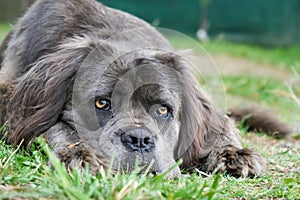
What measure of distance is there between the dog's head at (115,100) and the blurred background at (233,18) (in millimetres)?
11612

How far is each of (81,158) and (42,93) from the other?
0.94 m

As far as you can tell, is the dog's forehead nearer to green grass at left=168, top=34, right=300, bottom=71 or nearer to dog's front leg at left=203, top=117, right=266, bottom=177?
dog's front leg at left=203, top=117, right=266, bottom=177

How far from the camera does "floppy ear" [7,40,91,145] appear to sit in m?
4.73

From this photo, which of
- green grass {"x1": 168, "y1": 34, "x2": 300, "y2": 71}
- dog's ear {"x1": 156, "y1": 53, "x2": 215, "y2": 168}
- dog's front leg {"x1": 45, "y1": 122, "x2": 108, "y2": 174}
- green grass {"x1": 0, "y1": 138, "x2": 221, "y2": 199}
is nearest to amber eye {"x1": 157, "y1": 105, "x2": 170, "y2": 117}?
dog's ear {"x1": 156, "y1": 53, "x2": 215, "y2": 168}

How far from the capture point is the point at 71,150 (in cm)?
434

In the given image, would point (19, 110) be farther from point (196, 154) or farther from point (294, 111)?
point (294, 111)

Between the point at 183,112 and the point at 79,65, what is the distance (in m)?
0.95

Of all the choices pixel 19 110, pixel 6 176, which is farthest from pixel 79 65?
pixel 6 176

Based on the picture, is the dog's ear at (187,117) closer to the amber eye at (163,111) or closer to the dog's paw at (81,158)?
the amber eye at (163,111)

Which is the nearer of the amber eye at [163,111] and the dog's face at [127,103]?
the dog's face at [127,103]

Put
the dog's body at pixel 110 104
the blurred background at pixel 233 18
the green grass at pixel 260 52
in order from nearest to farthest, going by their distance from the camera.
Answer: the dog's body at pixel 110 104
the green grass at pixel 260 52
the blurred background at pixel 233 18

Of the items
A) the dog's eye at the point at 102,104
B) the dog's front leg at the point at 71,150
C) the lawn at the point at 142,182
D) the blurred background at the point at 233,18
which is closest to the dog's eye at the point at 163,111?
Answer: the dog's eye at the point at 102,104

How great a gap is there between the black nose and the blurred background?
1246 cm

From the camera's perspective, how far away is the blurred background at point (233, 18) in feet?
55.7
